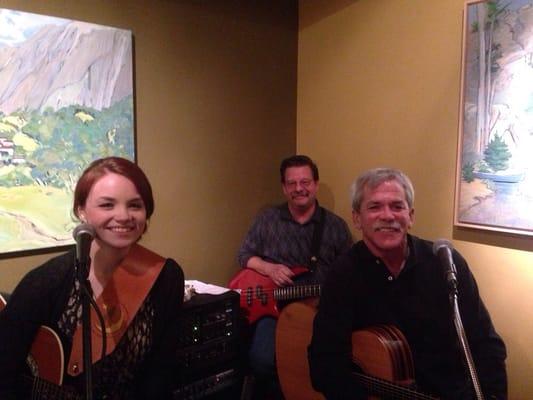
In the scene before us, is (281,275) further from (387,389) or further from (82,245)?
(82,245)

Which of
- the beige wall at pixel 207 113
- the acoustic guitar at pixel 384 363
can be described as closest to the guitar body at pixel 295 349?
the acoustic guitar at pixel 384 363

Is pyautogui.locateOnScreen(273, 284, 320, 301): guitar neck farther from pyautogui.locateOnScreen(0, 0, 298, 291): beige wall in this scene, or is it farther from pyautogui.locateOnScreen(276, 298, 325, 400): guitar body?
pyautogui.locateOnScreen(0, 0, 298, 291): beige wall

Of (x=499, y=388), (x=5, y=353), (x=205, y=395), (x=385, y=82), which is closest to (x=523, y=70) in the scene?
(x=385, y=82)

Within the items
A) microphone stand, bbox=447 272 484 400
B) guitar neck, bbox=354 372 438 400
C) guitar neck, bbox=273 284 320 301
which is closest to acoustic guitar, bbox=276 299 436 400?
guitar neck, bbox=354 372 438 400

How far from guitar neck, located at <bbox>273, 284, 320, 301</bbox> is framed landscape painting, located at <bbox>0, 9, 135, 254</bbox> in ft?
3.35

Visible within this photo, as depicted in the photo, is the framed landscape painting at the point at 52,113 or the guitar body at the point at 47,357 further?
the framed landscape painting at the point at 52,113

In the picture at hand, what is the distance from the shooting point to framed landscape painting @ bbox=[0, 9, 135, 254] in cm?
201

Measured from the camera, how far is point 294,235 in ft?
8.85

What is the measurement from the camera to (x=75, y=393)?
143 cm

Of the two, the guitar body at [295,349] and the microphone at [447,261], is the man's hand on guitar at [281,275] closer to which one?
the guitar body at [295,349]

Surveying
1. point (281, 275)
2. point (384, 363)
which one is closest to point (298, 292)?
point (281, 275)

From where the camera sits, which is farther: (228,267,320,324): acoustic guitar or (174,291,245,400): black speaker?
(228,267,320,324): acoustic guitar

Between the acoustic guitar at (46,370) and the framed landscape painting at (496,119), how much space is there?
5.79 feet

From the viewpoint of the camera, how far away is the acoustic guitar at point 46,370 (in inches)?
56.6
